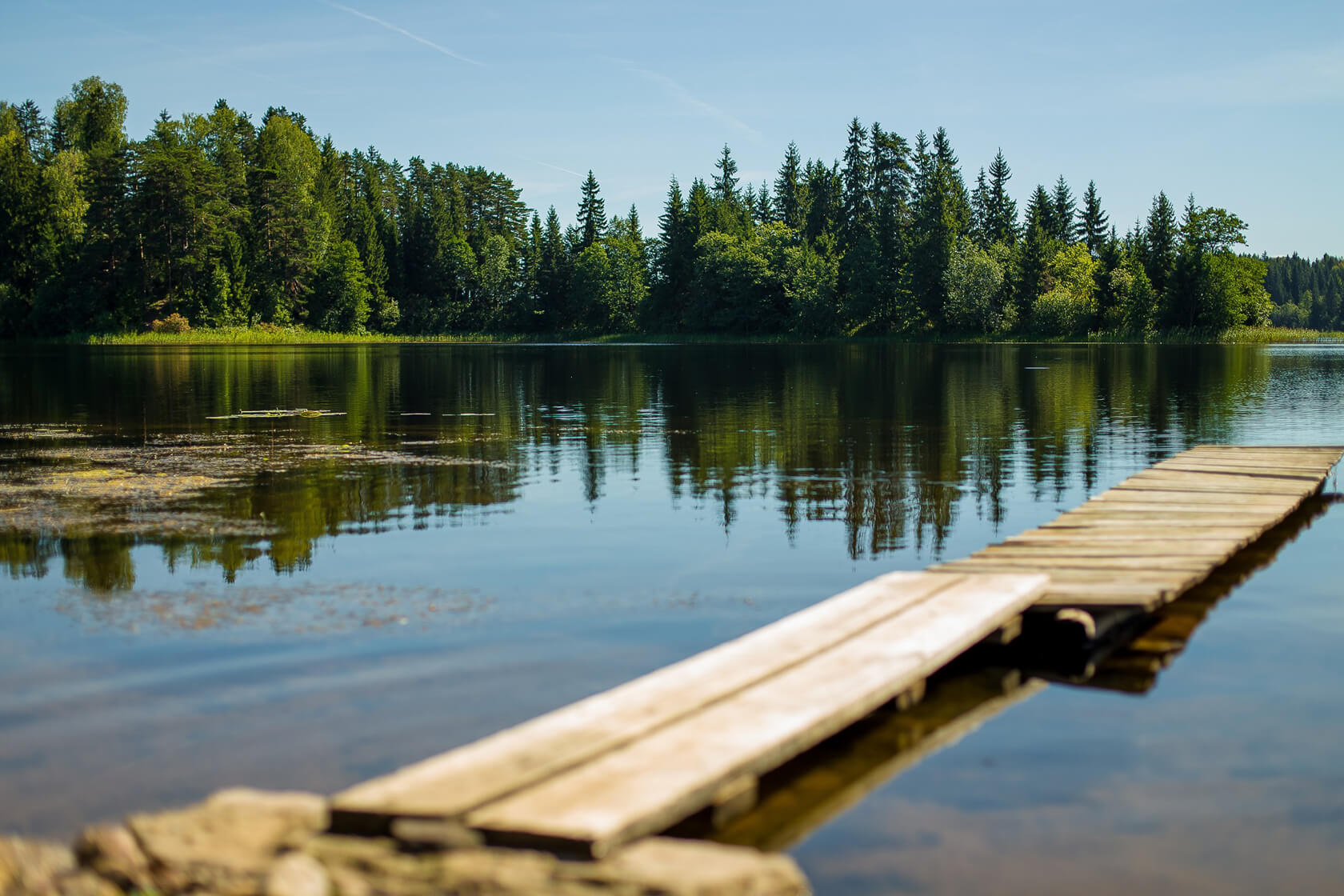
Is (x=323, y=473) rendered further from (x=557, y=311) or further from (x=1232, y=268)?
(x=557, y=311)

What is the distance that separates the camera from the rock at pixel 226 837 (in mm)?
4785

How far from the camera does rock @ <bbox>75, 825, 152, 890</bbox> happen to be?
4.86 meters

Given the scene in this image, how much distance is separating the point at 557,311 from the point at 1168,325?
7224 centimetres

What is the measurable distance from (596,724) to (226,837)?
6.08 feet

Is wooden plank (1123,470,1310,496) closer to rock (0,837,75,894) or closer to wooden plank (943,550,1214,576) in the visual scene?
wooden plank (943,550,1214,576)

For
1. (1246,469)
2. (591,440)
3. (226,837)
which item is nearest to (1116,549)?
(1246,469)

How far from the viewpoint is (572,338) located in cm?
14488

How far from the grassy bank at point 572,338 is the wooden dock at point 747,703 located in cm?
10421

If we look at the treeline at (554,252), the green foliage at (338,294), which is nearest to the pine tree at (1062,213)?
the treeline at (554,252)

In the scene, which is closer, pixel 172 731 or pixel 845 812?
pixel 845 812

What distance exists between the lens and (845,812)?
6094mm

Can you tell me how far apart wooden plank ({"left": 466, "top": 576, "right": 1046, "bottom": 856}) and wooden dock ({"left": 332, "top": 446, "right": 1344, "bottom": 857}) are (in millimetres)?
10

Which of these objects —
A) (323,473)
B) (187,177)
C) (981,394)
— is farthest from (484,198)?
(323,473)

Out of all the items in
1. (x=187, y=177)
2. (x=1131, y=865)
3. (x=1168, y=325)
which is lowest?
(x=1131, y=865)
